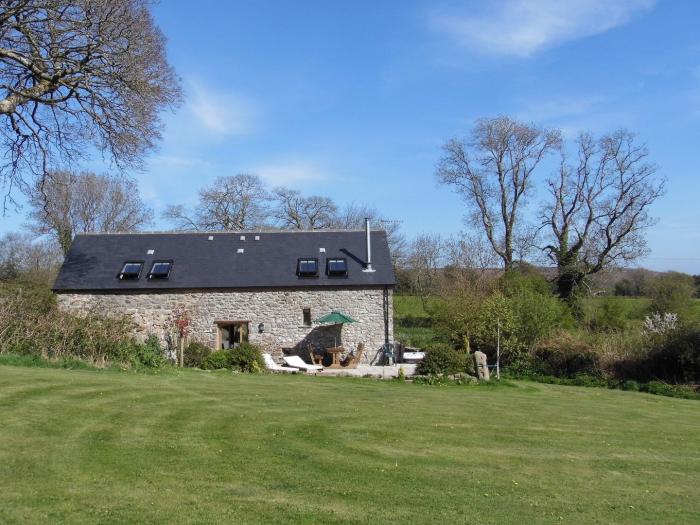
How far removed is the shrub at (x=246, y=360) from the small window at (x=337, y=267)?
6.10 meters

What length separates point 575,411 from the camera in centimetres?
1205

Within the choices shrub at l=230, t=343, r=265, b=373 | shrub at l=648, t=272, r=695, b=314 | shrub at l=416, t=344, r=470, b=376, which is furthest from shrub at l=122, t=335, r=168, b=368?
shrub at l=648, t=272, r=695, b=314

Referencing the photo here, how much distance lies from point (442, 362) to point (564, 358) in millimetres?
4984

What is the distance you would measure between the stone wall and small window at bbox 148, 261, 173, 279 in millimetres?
791

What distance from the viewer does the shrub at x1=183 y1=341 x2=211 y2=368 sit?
71.1ft

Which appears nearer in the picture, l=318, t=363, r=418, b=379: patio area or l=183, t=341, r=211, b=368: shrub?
l=318, t=363, r=418, b=379: patio area

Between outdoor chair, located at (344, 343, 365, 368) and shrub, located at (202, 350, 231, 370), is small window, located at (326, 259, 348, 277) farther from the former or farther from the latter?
shrub, located at (202, 350, 231, 370)

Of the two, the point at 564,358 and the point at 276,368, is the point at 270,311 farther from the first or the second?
the point at 564,358

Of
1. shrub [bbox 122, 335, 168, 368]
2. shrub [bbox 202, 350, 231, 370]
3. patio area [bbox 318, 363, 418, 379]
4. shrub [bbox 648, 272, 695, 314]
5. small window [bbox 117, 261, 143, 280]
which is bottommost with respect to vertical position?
patio area [bbox 318, 363, 418, 379]

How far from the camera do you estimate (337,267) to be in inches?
992

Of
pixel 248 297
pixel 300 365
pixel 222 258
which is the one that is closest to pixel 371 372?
pixel 300 365

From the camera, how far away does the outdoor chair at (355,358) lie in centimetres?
2269

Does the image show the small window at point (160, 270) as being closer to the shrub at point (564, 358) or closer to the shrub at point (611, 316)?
the shrub at point (564, 358)

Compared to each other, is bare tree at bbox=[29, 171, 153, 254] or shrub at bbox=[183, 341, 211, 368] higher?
bare tree at bbox=[29, 171, 153, 254]
